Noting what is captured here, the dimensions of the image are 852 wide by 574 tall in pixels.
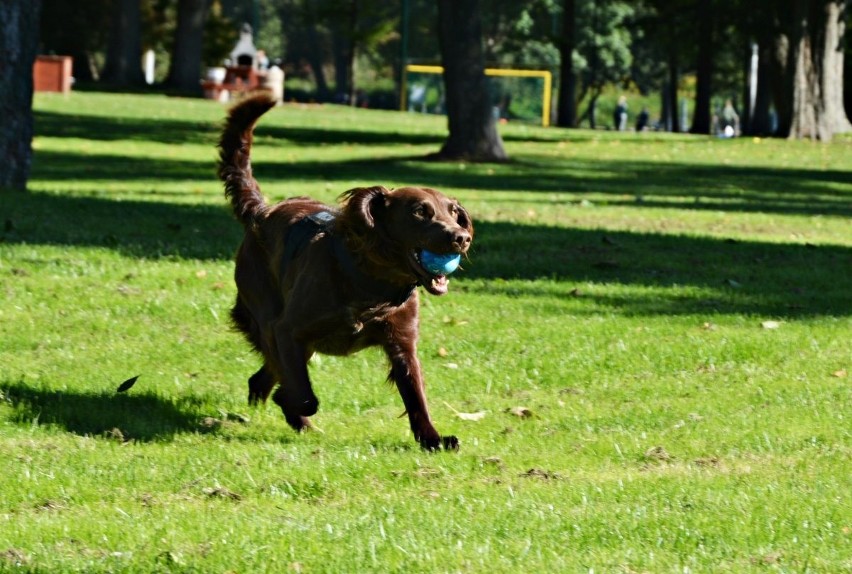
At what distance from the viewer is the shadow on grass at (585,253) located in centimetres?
1116

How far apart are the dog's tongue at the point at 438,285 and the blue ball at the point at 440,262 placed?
0.9 inches

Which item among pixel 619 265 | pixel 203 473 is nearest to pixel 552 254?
pixel 619 265

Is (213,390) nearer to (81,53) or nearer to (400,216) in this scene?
(400,216)

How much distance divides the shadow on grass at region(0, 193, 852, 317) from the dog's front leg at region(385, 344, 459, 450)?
13.4 feet

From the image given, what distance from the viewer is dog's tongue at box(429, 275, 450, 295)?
6.12m

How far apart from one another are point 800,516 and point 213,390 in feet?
11.6

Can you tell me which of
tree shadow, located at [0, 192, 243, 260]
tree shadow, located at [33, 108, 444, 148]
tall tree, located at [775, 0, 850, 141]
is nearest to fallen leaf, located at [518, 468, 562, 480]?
tree shadow, located at [0, 192, 243, 260]

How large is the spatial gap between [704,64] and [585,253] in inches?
1428

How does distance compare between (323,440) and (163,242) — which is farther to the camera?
(163,242)

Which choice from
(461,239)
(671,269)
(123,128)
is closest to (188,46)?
(123,128)

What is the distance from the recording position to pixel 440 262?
241 inches

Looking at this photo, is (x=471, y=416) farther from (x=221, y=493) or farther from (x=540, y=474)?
(x=221, y=493)

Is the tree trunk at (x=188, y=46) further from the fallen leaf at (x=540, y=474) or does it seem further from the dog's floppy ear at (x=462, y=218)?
the fallen leaf at (x=540, y=474)

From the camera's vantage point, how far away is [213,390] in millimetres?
7852
